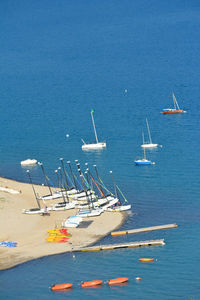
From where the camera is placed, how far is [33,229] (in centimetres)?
12925

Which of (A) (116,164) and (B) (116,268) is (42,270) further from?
(A) (116,164)

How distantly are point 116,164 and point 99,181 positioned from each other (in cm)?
1513

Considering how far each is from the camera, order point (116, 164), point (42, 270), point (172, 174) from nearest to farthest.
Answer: point (42, 270) < point (172, 174) < point (116, 164)

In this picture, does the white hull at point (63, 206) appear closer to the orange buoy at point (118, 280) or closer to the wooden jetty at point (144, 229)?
the wooden jetty at point (144, 229)

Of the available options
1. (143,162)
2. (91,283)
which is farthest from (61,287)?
(143,162)

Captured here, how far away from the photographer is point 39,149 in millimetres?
189875

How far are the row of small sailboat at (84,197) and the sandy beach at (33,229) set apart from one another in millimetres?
1357

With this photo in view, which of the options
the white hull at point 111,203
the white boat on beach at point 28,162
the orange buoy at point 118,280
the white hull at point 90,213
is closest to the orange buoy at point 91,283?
the orange buoy at point 118,280

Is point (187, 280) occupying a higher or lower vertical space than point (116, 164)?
lower

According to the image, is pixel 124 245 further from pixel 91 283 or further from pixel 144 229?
pixel 91 283

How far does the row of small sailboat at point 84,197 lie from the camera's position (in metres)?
136

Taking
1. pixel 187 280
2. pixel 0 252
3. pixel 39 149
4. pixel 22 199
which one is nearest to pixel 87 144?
pixel 39 149

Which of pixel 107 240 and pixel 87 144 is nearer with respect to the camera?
pixel 107 240

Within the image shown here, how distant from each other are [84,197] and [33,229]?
17837 millimetres
